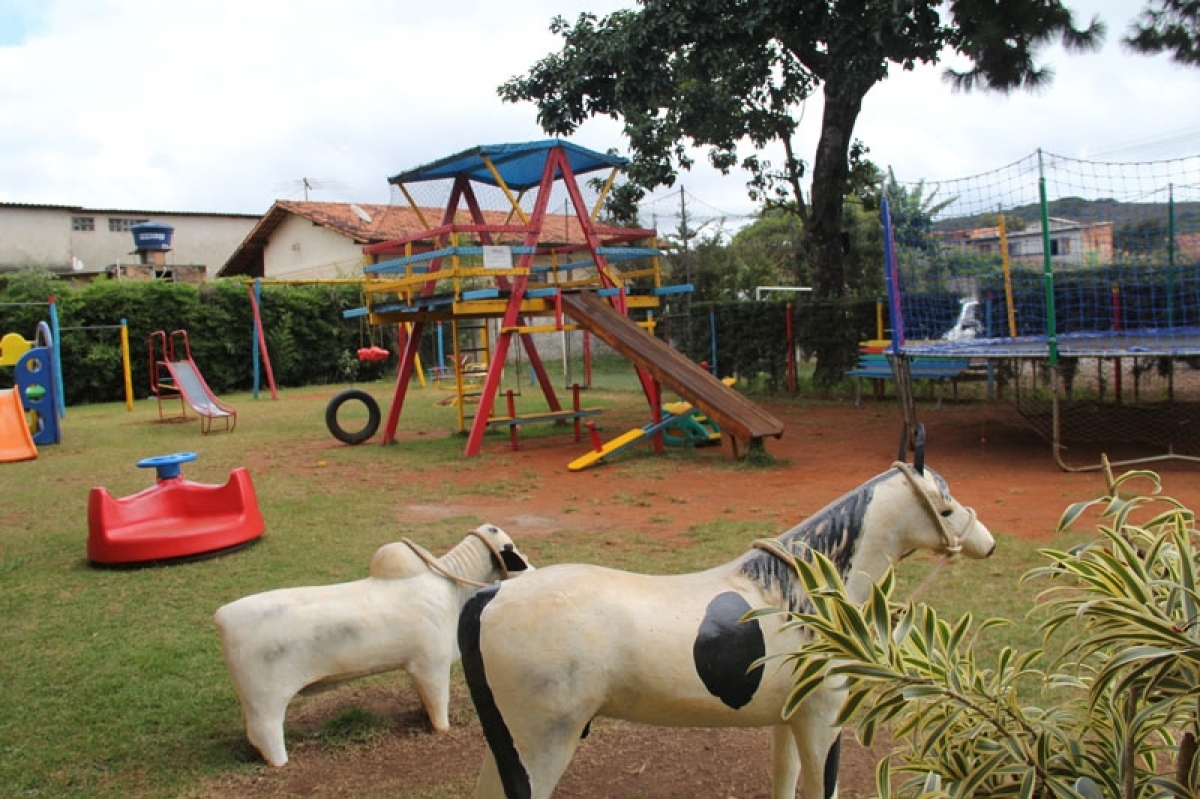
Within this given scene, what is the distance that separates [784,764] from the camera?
2.73 metres

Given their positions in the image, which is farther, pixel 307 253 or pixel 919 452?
pixel 307 253

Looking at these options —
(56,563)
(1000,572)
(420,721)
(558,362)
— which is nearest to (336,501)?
(56,563)

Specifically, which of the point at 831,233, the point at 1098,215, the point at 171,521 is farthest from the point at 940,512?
the point at 831,233

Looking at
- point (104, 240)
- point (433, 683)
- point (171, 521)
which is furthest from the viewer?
point (104, 240)

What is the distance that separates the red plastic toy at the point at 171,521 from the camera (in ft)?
20.1

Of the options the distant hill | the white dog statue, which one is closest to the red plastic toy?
the white dog statue

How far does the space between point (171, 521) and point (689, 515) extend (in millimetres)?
3808

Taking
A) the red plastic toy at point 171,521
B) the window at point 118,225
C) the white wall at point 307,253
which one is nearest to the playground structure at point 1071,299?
the red plastic toy at point 171,521

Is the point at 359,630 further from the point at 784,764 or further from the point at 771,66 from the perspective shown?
the point at 771,66

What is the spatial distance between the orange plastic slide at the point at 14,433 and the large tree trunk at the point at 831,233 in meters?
12.0

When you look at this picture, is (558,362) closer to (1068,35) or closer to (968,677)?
(1068,35)

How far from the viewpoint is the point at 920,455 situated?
2.48 m

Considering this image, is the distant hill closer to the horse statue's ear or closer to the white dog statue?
the horse statue's ear

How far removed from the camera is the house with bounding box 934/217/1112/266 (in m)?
11.3
